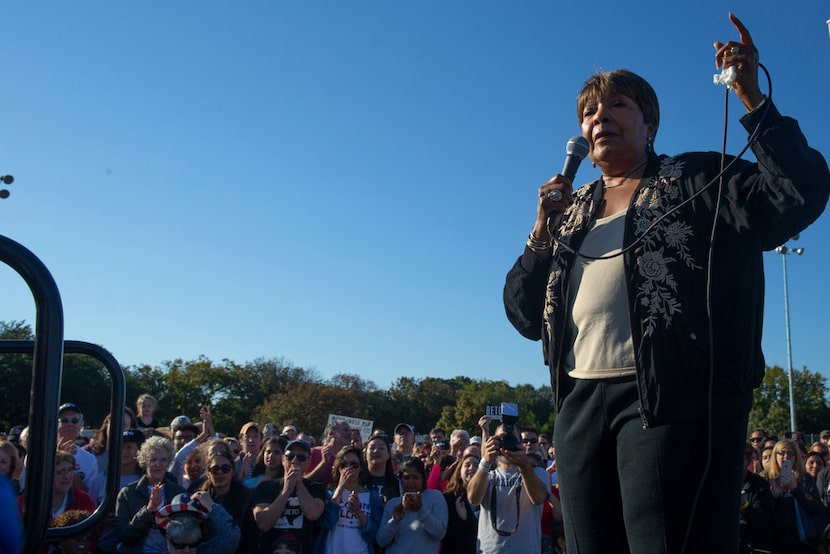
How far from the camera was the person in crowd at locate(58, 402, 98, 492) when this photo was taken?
23.9ft

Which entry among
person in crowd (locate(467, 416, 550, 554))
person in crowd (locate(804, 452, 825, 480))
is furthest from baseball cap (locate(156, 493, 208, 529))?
person in crowd (locate(804, 452, 825, 480))

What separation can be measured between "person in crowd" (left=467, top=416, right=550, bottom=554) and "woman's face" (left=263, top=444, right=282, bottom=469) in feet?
6.85

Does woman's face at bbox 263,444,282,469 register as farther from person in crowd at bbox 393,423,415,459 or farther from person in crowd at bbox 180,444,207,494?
person in crowd at bbox 393,423,415,459

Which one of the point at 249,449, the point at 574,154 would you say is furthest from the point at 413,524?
the point at 574,154

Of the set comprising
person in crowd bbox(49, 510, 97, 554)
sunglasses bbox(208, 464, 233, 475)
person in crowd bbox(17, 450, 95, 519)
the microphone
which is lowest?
Answer: person in crowd bbox(49, 510, 97, 554)

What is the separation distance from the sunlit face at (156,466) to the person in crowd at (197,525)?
2.01ft

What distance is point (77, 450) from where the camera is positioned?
25.2 ft

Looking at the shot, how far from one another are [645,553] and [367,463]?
20.7ft

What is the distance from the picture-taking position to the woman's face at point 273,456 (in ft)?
25.7

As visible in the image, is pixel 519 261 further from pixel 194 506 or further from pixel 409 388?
pixel 409 388

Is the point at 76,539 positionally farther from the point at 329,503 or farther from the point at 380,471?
the point at 380,471

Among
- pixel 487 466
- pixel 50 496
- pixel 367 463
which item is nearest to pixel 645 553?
pixel 50 496

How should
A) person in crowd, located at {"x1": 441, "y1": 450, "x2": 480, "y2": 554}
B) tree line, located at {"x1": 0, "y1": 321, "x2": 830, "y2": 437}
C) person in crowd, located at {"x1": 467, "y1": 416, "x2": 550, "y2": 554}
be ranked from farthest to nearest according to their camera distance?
tree line, located at {"x1": 0, "y1": 321, "x2": 830, "y2": 437}
person in crowd, located at {"x1": 441, "y1": 450, "x2": 480, "y2": 554}
person in crowd, located at {"x1": 467, "y1": 416, "x2": 550, "y2": 554}

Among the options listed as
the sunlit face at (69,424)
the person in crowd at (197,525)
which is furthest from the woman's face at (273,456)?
the sunlit face at (69,424)
